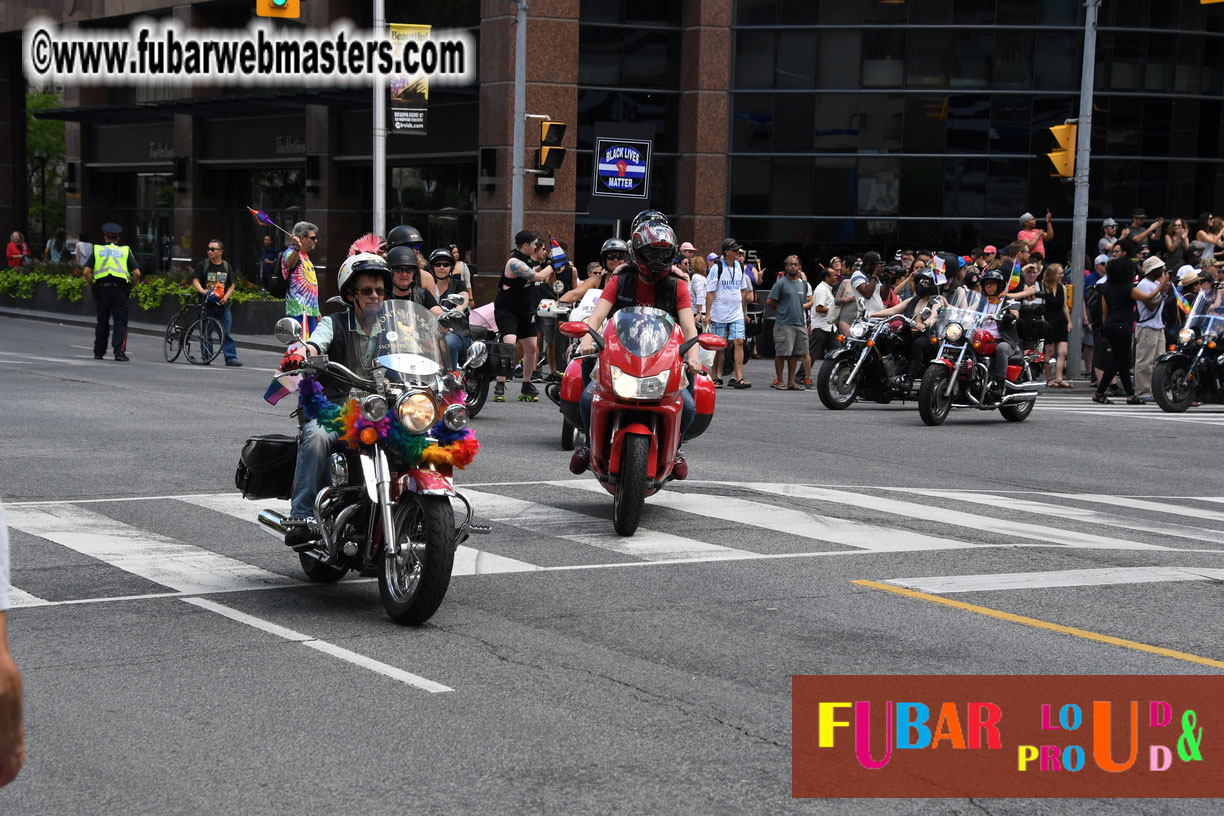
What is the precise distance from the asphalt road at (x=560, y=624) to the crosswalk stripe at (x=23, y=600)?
0.03m

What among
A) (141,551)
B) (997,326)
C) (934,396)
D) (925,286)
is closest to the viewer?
(141,551)

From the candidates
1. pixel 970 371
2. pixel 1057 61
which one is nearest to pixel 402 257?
pixel 970 371

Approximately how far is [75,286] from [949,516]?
3064cm

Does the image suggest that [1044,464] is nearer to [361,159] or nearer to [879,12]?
[879,12]

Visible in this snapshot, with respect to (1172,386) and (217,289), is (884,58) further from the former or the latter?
(217,289)

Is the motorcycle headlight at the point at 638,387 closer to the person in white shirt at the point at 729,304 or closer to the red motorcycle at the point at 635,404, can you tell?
the red motorcycle at the point at 635,404

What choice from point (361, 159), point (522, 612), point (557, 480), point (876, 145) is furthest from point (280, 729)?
point (361, 159)

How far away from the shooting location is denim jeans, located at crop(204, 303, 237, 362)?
958 inches

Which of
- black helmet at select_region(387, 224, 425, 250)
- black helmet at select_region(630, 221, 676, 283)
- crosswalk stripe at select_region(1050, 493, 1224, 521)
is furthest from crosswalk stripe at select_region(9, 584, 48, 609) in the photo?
crosswalk stripe at select_region(1050, 493, 1224, 521)

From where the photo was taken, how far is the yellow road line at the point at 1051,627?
6559mm

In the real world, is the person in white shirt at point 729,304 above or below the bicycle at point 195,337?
above

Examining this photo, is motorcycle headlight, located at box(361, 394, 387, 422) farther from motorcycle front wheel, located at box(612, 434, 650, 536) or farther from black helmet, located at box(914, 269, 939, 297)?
black helmet, located at box(914, 269, 939, 297)

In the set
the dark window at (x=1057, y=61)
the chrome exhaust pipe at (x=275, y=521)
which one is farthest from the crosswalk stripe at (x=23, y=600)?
the dark window at (x=1057, y=61)

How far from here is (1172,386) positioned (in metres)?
19.7
